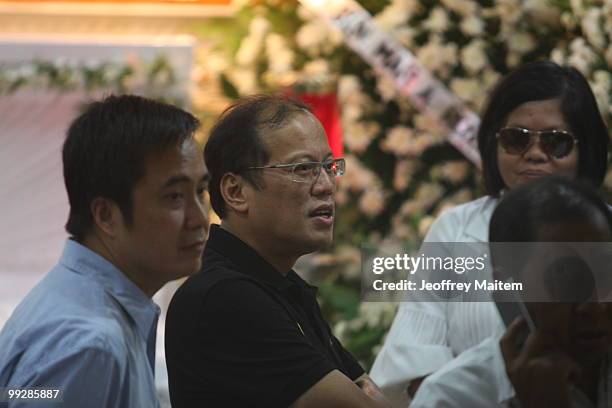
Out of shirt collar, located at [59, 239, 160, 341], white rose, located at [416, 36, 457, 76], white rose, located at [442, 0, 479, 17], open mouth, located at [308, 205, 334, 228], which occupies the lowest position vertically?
shirt collar, located at [59, 239, 160, 341]

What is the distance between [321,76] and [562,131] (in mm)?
2471

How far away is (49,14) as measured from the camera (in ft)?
18.3

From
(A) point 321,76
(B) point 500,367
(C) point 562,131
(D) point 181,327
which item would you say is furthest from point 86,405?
(A) point 321,76

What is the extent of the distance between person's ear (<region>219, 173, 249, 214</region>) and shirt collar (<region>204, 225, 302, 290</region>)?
6cm

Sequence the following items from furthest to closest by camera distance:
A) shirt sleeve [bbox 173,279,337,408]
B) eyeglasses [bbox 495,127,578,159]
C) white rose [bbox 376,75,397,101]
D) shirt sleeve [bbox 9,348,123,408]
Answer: white rose [bbox 376,75,397,101] < eyeglasses [bbox 495,127,578,159] < shirt sleeve [bbox 173,279,337,408] < shirt sleeve [bbox 9,348,123,408]

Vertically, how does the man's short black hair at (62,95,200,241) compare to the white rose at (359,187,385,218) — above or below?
above

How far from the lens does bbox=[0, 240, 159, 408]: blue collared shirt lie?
1.93m

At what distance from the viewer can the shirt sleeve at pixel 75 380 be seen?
6.31 feet

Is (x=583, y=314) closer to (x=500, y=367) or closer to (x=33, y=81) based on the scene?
(x=500, y=367)

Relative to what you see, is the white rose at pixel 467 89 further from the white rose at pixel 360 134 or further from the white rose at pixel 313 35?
the white rose at pixel 313 35

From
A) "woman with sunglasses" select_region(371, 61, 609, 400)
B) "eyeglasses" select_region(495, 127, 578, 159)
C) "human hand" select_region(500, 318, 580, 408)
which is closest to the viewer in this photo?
"human hand" select_region(500, 318, 580, 408)

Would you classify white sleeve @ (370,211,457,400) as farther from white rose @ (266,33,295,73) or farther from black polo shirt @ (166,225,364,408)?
white rose @ (266,33,295,73)

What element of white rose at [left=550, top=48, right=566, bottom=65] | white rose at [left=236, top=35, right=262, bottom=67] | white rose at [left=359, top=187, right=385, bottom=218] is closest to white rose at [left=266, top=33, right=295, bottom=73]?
white rose at [left=236, top=35, right=262, bottom=67]

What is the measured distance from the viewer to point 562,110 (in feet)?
9.79
